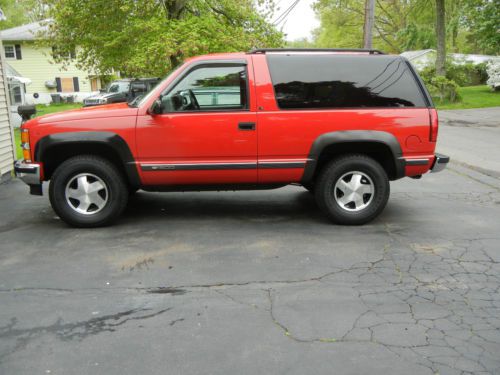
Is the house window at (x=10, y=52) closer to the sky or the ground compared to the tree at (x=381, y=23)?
closer to the ground

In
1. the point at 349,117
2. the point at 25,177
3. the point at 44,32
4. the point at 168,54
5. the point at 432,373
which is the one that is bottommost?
the point at 432,373

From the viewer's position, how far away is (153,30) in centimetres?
1509

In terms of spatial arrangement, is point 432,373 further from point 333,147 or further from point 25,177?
point 25,177

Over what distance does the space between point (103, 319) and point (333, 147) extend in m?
3.28

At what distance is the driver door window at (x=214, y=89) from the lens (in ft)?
18.7

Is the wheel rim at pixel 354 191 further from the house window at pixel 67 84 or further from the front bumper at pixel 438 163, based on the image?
the house window at pixel 67 84

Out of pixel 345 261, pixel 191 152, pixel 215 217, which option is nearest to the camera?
pixel 345 261

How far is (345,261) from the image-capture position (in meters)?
4.85

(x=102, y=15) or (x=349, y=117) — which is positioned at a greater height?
(x=102, y=15)

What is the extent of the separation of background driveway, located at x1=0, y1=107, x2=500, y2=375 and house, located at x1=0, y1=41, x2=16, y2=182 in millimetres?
2769

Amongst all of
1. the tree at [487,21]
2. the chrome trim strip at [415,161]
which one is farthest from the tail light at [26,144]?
the tree at [487,21]

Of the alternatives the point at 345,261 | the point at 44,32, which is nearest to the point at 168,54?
the point at 44,32

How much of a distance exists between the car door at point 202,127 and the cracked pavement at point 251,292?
73cm

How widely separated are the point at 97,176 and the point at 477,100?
2429cm
